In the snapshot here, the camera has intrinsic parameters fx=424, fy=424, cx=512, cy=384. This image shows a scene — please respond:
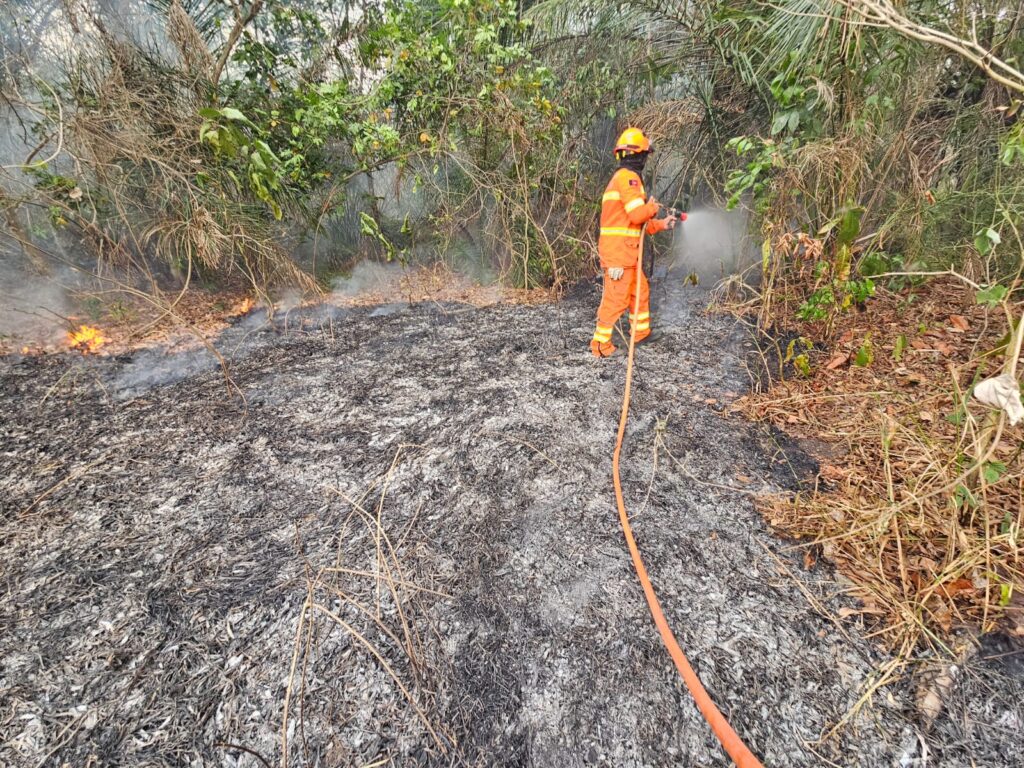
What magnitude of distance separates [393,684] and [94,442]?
8.78ft

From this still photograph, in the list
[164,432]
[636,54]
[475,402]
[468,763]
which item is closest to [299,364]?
[164,432]

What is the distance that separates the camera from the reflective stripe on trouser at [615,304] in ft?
11.6

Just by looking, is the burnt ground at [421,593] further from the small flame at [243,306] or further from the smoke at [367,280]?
the smoke at [367,280]

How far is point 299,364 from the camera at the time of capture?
378cm

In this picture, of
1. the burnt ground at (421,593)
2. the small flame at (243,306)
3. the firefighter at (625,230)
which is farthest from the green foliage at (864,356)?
the small flame at (243,306)

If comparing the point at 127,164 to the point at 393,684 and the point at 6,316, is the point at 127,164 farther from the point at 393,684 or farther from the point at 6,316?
the point at 393,684

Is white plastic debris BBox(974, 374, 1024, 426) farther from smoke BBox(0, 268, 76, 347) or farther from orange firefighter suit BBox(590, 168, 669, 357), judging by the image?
smoke BBox(0, 268, 76, 347)

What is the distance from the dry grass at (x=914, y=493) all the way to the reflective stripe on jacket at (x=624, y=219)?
1509mm

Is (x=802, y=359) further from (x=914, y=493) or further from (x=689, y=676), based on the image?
(x=689, y=676)

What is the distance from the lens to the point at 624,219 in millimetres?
3402

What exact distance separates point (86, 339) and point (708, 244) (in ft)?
24.2

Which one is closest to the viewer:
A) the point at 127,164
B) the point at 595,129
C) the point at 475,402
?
the point at 475,402

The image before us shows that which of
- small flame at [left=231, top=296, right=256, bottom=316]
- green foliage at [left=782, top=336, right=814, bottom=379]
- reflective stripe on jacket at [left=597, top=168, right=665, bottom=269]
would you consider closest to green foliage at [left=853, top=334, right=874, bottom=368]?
green foliage at [left=782, top=336, right=814, bottom=379]

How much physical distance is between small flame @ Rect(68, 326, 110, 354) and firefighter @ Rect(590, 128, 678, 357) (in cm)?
478
